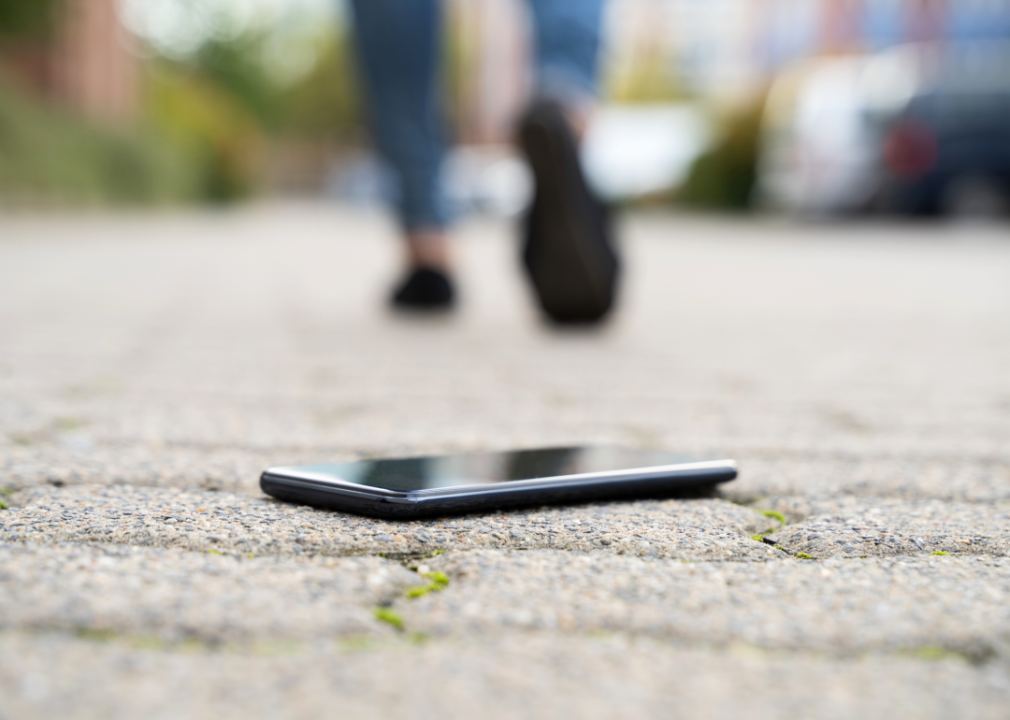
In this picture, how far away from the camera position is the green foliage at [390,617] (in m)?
0.83

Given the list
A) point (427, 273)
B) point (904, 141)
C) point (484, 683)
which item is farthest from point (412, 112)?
point (904, 141)

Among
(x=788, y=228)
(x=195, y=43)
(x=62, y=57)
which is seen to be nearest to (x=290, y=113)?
(x=195, y=43)

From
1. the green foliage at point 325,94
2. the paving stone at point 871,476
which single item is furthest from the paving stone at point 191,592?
the green foliage at point 325,94

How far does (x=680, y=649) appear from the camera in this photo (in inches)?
30.9

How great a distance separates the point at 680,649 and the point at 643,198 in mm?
21769

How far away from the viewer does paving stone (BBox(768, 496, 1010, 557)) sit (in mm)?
1083

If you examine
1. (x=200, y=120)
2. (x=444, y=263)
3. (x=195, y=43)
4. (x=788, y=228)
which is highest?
(x=195, y=43)

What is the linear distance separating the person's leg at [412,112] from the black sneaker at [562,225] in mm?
500

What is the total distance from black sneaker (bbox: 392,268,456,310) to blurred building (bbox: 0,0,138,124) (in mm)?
8937

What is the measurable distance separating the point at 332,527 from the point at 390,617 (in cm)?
26

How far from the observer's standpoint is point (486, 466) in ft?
4.15

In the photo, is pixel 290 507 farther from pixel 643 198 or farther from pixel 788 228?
pixel 643 198

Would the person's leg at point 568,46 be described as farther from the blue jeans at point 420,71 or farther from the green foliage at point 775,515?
the green foliage at point 775,515

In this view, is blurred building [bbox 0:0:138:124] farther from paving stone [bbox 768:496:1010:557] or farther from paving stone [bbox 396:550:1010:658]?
paving stone [bbox 396:550:1010:658]
